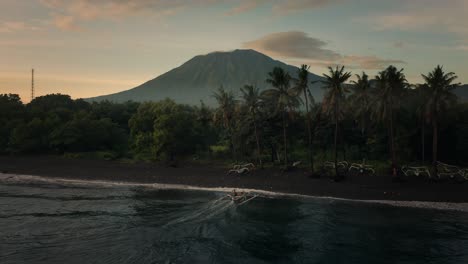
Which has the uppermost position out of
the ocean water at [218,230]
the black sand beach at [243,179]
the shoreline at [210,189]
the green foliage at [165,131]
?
the green foliage at [165,131]

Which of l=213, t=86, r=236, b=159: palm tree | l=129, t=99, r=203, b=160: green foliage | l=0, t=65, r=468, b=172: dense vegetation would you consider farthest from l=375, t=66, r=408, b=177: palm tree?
l=129, t=99, r=203, b=160: green foliage

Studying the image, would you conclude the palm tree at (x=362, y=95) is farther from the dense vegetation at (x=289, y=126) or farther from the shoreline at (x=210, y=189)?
the shoreline at (x=210, y=189)

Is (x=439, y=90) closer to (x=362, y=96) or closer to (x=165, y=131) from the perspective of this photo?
(x=362, y=96)

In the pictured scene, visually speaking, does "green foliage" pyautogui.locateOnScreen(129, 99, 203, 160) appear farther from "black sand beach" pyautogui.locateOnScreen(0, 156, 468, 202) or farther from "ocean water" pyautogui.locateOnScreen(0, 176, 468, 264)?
"ocean water" pyautogui.locateOnScreen(0, 176, 468, 264)

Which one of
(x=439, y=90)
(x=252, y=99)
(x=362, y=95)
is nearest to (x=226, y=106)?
(x=252, y=99)

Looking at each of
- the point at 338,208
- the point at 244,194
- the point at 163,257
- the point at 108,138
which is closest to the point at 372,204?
the point at 338,208

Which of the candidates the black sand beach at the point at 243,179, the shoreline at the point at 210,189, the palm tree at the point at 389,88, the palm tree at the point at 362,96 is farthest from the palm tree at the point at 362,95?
the shoreline at the point at 210,189

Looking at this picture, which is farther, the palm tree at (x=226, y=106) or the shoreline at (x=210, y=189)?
the palm tree at (x=226, y=106)
